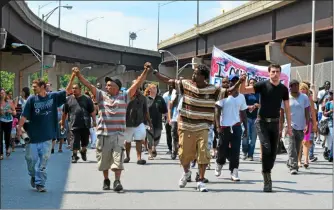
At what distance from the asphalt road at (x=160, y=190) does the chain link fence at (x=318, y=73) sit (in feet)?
43.7

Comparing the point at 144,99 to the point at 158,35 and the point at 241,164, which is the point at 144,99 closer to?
the point at 241,164

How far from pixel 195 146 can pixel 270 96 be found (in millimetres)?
1406

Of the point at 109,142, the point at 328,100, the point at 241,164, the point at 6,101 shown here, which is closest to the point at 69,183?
the point at 109,142

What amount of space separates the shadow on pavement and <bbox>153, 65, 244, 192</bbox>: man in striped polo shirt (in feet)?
6.91

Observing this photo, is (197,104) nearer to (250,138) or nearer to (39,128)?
(39,128)

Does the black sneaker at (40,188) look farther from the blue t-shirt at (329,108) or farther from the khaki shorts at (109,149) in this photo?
the blue t-shirt at (329,108)

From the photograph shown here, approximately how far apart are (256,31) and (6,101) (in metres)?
23.3

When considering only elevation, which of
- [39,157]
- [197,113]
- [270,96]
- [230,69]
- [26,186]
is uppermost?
[230,69]

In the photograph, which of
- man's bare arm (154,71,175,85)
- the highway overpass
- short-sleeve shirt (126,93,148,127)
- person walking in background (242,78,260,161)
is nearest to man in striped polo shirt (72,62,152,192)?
man's bare arm (154,71,175,85)

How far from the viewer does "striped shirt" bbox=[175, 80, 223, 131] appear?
9.79m

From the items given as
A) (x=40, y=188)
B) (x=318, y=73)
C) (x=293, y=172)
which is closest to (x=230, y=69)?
(x=293, y=172)

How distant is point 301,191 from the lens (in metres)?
10.1

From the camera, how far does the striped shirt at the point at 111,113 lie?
1009 centimetres

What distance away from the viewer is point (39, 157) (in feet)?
32.7
